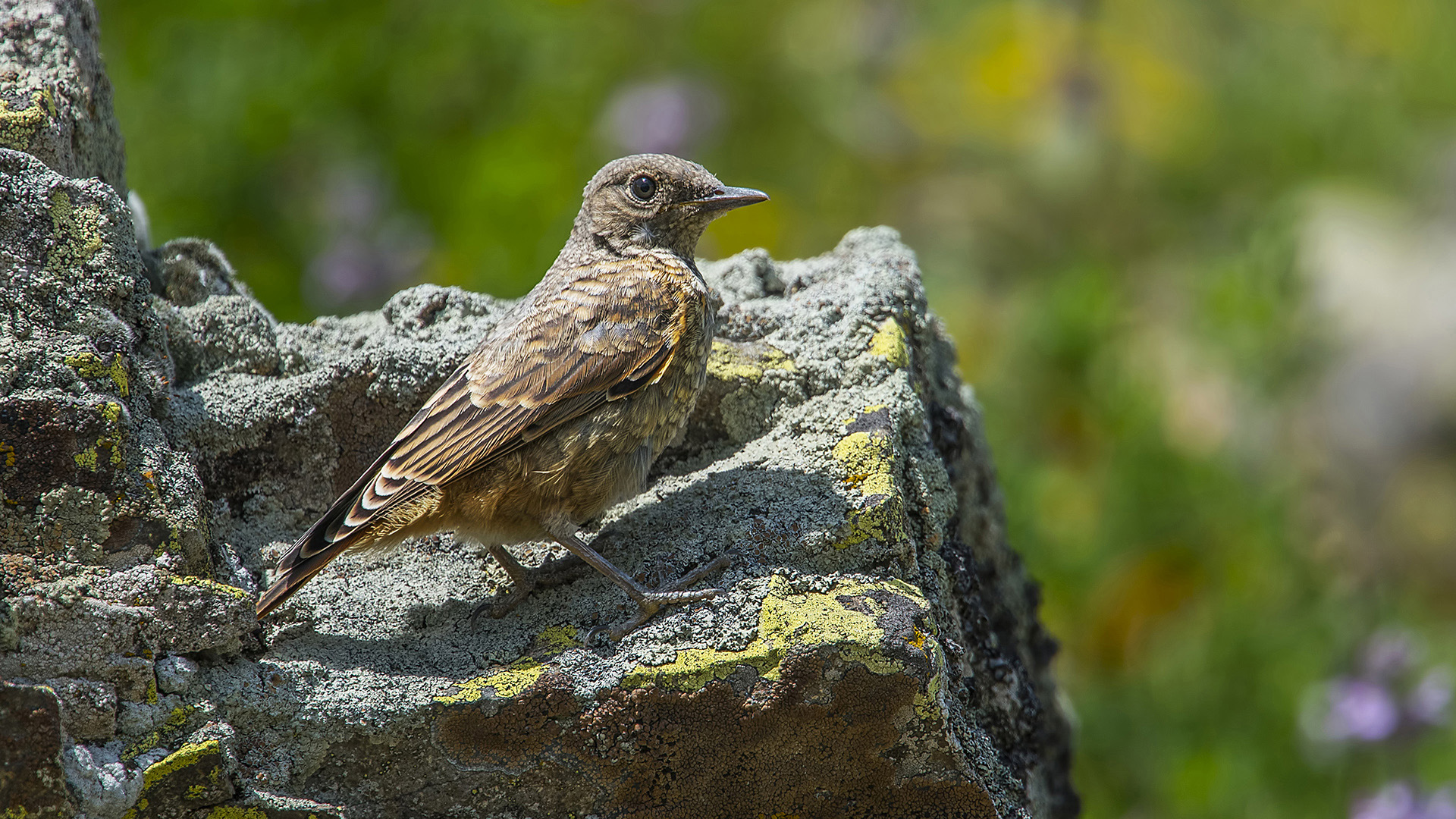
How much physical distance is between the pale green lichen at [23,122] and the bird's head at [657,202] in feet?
4.93

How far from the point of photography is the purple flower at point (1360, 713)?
5121 mm

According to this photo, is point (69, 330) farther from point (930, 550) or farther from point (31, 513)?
point (930, 550)

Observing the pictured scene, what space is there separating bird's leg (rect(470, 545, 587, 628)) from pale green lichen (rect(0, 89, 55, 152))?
1576 mm

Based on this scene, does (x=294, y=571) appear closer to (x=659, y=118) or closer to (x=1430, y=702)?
(x=1430, y=702)

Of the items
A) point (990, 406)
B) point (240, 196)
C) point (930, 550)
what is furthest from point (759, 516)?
point (240, 196)

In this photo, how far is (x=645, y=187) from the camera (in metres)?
3.79

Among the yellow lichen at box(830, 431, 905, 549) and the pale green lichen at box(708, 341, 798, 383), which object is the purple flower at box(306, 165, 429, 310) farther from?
the yellow lichen at box(830, 431, 905, 549)

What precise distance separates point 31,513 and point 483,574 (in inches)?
44.8

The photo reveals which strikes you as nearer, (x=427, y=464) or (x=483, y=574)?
(x=427, y=464)

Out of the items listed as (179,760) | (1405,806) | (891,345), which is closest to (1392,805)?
(1405,806)

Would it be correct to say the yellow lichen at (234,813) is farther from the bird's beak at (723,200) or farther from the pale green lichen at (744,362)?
the bird's beak at (723,200)

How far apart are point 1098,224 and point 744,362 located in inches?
242

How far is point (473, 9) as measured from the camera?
7.89 meters

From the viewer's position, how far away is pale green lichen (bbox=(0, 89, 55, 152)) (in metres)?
3.16
